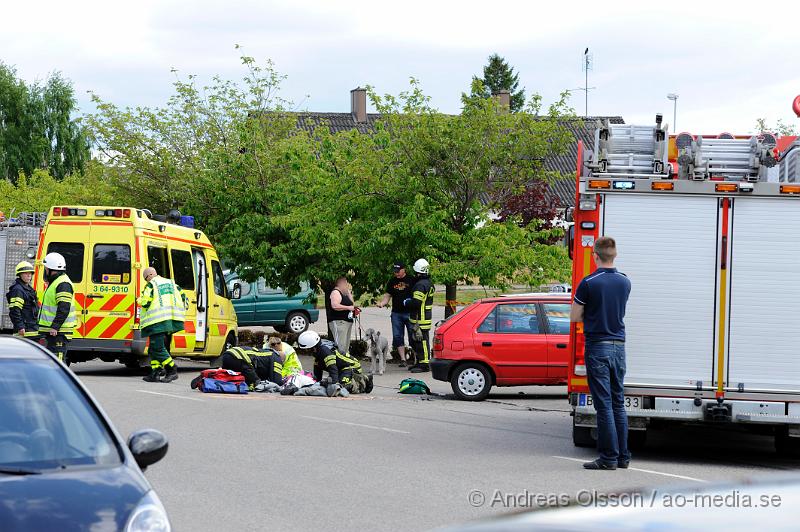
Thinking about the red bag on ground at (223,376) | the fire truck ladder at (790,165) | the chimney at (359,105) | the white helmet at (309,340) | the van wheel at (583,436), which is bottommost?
the red bag on ground at (223,376)

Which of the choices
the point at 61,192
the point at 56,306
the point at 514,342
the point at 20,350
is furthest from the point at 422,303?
the point at 61,192

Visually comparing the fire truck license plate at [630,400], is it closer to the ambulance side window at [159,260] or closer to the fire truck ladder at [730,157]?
the fire truck ladder at [730,157]

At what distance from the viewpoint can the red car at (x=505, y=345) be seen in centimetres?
1708

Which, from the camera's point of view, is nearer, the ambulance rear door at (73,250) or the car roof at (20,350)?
the car roof at (20,350)

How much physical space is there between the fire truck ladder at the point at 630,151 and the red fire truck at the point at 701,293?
0.30 metres

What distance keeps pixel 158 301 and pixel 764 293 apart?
9946 mm

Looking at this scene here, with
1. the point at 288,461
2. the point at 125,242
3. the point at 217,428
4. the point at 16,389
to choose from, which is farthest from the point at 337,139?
the point at 16,389

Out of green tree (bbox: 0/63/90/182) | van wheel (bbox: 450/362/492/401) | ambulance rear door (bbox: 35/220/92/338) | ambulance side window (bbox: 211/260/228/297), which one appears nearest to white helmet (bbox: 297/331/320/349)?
van wheel (bbox: 450/362/492/401)

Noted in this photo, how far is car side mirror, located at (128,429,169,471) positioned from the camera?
5.66 metres

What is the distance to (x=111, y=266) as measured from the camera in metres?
19.1

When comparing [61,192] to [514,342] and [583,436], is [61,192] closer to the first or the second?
[514,342]

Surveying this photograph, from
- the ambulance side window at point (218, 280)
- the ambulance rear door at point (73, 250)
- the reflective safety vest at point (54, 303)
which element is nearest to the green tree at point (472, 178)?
the ambulance side window at point (218, 280)

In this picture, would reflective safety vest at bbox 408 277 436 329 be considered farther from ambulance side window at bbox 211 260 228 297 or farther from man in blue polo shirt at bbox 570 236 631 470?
man in blue polo shirt at bbox 570 236 631 470

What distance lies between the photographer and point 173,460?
10.9 m
